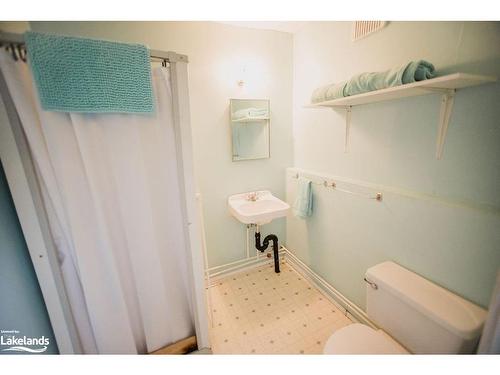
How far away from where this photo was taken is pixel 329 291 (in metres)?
1.87

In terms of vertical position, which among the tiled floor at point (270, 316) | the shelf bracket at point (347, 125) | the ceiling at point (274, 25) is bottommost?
the tiled floor at point (270, 316)

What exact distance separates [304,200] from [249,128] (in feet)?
2.88

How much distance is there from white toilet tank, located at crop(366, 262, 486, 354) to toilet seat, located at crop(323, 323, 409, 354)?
0.09 m

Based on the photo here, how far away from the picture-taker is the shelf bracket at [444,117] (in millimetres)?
1008

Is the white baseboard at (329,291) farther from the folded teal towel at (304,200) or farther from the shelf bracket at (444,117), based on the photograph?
the shelf bracket at (444,117)

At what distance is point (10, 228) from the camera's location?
0.84 metres

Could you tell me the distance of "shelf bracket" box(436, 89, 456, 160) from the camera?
1008 mm

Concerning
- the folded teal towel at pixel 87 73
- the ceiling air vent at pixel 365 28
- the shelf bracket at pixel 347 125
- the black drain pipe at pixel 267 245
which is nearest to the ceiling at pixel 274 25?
the ceiling air vent at pixel 365 28

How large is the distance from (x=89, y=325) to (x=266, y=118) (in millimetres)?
1932

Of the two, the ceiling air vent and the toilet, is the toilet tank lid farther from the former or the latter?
the ceiling air vent

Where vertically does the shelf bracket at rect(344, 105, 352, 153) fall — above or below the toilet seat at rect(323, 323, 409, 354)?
above

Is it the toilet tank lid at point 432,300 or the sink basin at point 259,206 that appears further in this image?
the sink basin at point 259,206

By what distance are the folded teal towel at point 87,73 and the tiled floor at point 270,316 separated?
5.52ft

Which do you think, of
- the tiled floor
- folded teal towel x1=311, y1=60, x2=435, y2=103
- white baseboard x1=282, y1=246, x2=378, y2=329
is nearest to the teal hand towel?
folded teal towel x1=311, y1=60, x2=435, y2=103
